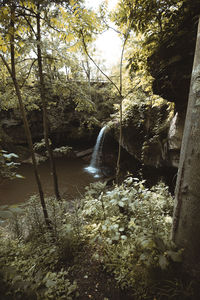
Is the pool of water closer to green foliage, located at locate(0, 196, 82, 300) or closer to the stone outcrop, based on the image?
green foliage, located at locate(0, 196, 82, 300)

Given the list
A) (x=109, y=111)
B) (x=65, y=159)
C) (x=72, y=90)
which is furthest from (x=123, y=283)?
(x=109, y=111)

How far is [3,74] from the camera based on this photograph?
324cm

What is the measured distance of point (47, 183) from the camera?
808 cm

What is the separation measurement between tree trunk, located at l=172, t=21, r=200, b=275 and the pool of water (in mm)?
4982

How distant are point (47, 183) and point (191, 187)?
8176 millimetres

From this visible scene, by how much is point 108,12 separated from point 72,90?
5.61ft

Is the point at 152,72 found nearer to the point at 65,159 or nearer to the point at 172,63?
the point at 172,63

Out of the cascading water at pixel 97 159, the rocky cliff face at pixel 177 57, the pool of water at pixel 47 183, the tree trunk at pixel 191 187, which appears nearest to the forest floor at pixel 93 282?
the tree trunk at pixel 191 187

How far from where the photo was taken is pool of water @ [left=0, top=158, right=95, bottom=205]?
677cm

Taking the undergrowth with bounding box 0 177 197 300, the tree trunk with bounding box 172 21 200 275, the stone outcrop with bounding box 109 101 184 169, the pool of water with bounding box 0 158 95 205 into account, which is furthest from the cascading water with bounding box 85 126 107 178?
the tree trunk with bounding box 172 21 200 275

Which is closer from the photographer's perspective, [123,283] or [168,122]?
[123,283]

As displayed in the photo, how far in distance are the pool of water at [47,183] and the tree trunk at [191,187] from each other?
498 cm

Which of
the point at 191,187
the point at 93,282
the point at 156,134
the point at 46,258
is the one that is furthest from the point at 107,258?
the point at 156,134

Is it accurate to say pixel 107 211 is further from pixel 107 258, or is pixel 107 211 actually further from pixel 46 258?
pixel 46 258
